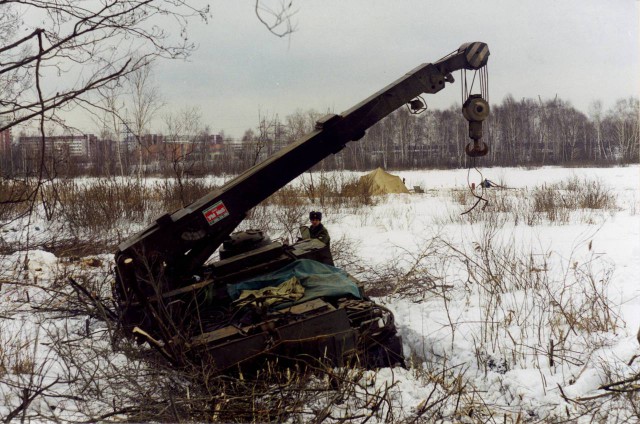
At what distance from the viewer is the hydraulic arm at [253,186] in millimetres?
4859

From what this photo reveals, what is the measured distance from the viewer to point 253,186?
5.21 meters

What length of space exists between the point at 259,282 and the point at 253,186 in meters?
1.03

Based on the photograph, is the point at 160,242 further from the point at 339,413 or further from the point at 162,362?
the point at 339,413

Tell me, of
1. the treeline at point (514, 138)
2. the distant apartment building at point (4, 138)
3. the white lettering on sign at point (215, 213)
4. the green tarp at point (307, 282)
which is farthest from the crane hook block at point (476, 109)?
the treeline at point (514, 138)

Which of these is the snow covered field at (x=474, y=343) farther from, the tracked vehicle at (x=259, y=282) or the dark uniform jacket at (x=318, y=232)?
the dark uniform jacket at (x=318, y=232)

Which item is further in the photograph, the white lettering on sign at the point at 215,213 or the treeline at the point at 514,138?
the treeline at the point at 514,138

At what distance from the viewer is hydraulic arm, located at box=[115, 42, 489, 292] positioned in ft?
15.9

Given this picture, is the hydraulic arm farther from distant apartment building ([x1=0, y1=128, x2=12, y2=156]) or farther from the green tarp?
distant apartment building ([x1=0, y1=128, x2=12, y2=156])

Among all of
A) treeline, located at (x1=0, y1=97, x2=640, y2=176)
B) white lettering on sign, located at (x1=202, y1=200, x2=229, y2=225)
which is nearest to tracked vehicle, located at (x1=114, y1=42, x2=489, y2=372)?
white lettering on sign, located at (x1=202, y1=200, x2=229, y2=225)

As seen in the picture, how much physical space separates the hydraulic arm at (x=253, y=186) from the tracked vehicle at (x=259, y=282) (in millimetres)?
11

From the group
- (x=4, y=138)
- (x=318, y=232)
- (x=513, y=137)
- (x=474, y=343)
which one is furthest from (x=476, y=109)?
(x=513, y=137)

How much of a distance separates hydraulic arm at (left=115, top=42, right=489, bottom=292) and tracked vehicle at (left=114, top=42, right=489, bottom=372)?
0.01 m

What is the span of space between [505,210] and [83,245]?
1189cm

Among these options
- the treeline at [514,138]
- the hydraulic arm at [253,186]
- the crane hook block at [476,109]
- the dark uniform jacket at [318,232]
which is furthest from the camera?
the treeline at [514,138]
